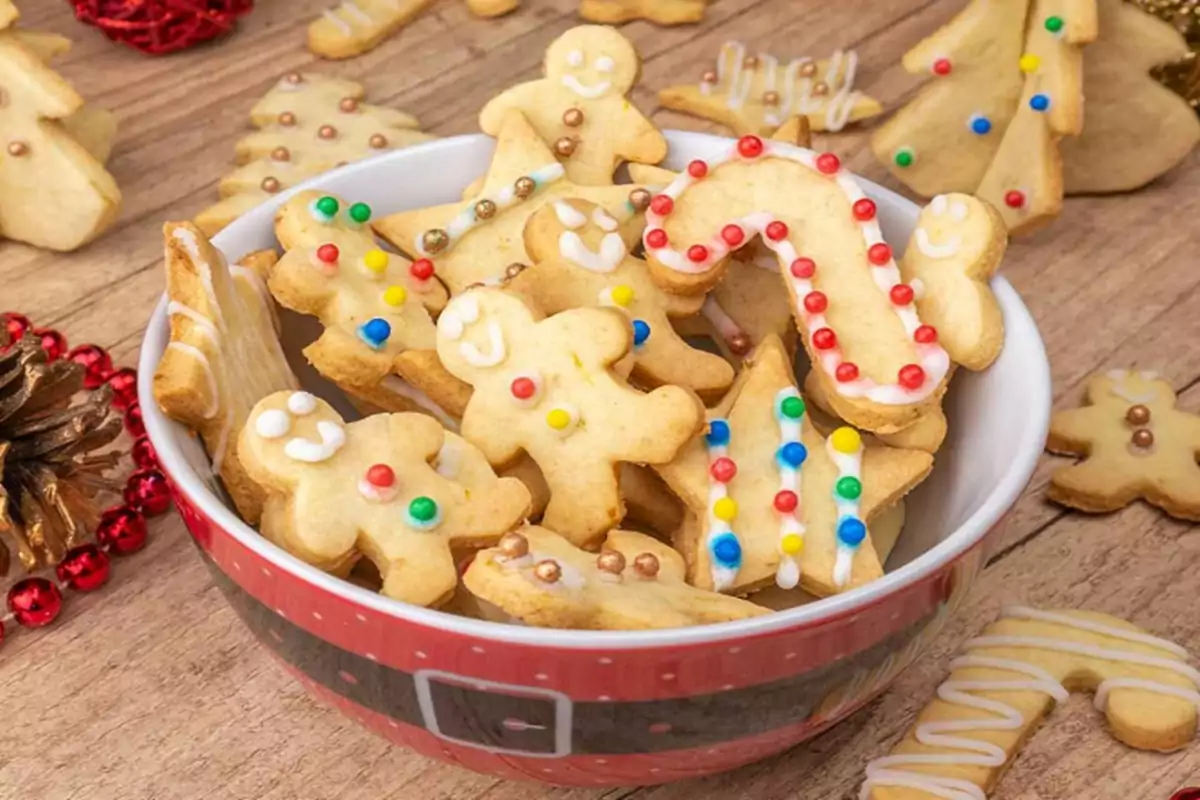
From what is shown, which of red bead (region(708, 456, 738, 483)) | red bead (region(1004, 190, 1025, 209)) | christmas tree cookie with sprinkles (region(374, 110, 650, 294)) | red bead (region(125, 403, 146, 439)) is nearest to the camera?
red bead (region(708, 456, 738, 483))

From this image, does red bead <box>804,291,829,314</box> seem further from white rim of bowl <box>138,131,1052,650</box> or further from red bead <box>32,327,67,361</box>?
red bead <box>32,327,67,361</box>

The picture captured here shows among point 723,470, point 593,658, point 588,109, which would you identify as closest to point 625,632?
point 593,658

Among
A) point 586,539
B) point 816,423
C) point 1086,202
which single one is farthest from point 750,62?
point 586,539

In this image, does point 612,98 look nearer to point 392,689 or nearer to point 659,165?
A: point 659,165

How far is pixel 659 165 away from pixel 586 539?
0.24m

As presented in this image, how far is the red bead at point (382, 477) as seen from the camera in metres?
0.56

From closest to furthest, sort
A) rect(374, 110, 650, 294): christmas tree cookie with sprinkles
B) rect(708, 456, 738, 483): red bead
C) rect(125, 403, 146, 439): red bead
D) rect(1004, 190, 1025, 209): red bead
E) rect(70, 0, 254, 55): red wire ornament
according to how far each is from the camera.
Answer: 1. rect(708, 456, 738, 483): red bead
2. rect(374, 110, 650, 294): christmas tree cookie with sprinkles
3. rect(125, 403, 146, 439): red bead
4. rect(1004, 190, 1025, 209): red bead
5. rect(70, 0, 254, 55): red wire ornament

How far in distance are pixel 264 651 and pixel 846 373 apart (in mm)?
322

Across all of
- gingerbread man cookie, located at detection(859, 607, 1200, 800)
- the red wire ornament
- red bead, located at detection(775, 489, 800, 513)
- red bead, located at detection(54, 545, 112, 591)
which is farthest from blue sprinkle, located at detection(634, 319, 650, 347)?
the red wire ornament

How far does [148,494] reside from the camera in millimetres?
782

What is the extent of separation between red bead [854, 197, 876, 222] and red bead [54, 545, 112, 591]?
431 mm

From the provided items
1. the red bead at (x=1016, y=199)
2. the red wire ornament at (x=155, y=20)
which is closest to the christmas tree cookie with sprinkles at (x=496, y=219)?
the red bead at (x=1016, y=199)

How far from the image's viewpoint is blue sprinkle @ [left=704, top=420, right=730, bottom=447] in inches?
23.8

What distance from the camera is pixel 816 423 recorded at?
68cm
